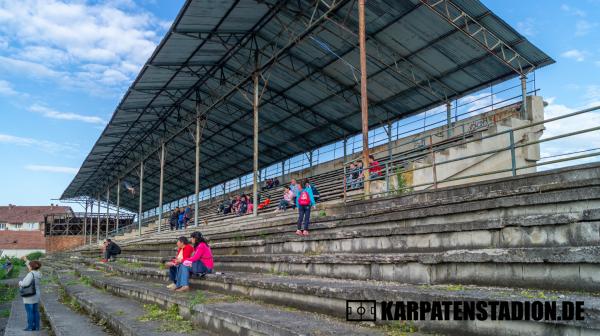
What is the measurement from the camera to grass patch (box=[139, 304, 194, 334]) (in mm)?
5531

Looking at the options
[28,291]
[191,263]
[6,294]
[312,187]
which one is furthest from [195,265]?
[6,294]

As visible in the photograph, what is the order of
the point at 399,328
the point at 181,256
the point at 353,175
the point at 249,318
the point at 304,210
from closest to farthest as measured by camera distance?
the point at 399,328, the point at 249,318, the point at 181,256, the point at 304,210, the point at 353,175

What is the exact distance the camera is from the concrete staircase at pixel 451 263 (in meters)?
3.25

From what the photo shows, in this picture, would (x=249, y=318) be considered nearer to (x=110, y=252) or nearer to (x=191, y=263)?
(x=191, y=263)

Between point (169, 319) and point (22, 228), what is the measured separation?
259 feet

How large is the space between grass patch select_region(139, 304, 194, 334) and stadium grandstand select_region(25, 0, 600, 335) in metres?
0.05

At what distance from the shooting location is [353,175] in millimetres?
15211

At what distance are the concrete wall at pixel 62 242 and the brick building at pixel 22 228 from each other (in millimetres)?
11025

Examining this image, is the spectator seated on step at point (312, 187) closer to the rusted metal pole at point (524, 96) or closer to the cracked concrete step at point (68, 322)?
the cracked concrete step at point (68, 322)

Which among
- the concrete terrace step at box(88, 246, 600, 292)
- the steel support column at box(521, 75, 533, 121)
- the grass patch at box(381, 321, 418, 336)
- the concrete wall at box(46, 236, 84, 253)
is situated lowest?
the concrete wall at box(46, 236, 84, 253)

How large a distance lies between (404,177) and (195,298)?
6948 mm

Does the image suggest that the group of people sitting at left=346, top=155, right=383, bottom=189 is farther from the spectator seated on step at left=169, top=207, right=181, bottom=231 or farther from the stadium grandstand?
the spectator seated on step at left=169, top=207, right=181, bottom=231

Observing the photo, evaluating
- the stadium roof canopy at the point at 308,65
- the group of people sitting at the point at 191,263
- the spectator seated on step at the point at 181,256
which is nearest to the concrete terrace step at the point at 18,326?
the spectator seated on step at the point at 181,256

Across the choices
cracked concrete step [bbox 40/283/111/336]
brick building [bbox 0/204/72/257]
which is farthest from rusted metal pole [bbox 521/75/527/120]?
brick building [bbox 0/204/72/257]
